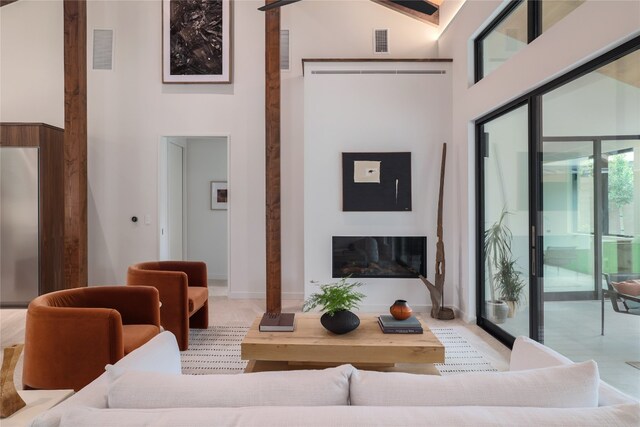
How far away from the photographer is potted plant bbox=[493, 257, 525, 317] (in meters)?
3.50

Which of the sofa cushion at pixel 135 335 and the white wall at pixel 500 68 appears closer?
the white wall at pixel 500 68

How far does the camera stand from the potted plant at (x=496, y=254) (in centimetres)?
372

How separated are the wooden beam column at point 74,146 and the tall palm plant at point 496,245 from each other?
451 centimetres

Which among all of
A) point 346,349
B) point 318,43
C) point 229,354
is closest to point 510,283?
point 346,349

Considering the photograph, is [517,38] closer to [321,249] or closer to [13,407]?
[321,249]

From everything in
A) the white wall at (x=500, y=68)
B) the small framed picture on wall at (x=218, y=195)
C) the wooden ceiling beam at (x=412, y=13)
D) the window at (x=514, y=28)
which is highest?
the wooden ceiling beam at (x=412, y=13)

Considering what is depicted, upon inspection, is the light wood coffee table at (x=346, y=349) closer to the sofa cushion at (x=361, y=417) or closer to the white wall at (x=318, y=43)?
the sofa cushion at (x=361, y=417)

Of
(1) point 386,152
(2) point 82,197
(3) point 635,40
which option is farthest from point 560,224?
(2) point 82,197

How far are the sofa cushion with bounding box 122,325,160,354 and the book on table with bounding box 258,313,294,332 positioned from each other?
2.51 ft

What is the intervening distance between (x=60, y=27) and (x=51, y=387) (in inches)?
196

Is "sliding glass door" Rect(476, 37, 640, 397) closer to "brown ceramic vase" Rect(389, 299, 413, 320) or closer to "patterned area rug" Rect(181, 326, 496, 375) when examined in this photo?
"patterned area rug" Rect(181, 326, 496, 375)

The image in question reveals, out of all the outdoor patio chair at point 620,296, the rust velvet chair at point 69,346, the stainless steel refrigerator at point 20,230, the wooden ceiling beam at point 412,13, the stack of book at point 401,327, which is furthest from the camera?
the wooden ceiling beam at point 412,13

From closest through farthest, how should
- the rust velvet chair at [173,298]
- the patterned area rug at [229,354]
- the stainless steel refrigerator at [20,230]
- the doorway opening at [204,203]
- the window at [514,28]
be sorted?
the window at [514,28] → the patterned area rug at [229,354] → the rust velvet chair at [173,298] → the stainless steel refrigerator at [20,230] → the doorway opening at [204,203]

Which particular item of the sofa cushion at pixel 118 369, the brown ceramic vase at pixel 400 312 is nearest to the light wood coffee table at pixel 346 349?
the brown ceramic vase at pixel 400 312
